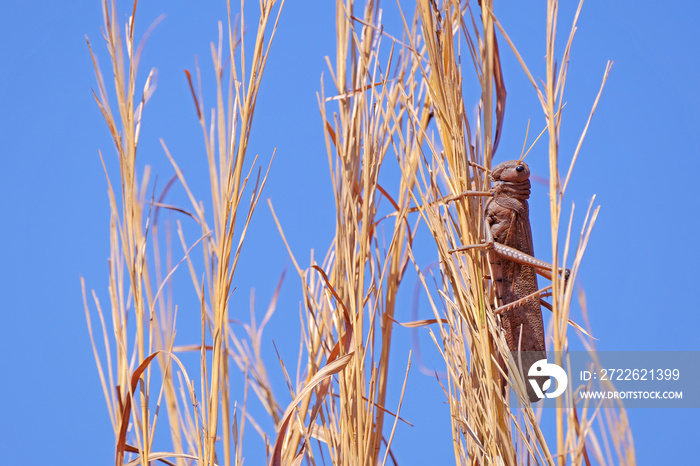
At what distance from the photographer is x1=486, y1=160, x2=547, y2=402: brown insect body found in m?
0.86

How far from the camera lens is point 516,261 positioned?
869 mm

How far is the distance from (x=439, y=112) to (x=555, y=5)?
0.59ft

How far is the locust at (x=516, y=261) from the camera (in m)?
0.85

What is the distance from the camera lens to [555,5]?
0.54 meters

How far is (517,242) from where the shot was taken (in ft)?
2.98

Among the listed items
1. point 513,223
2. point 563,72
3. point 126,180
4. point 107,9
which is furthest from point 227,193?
point 513,223

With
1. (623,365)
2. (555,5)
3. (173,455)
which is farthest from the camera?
(623,365)

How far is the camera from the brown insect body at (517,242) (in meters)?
0.86

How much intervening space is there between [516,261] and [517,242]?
47mm

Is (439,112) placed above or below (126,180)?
above

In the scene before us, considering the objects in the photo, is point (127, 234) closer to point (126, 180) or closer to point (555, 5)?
point (126, 180)

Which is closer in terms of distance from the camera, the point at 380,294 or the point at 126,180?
the point at 126,180

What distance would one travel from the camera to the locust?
85 centimetres

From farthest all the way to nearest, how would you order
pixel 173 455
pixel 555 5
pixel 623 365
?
pixel 623 365
pixel 173 455
pixel 555 5
